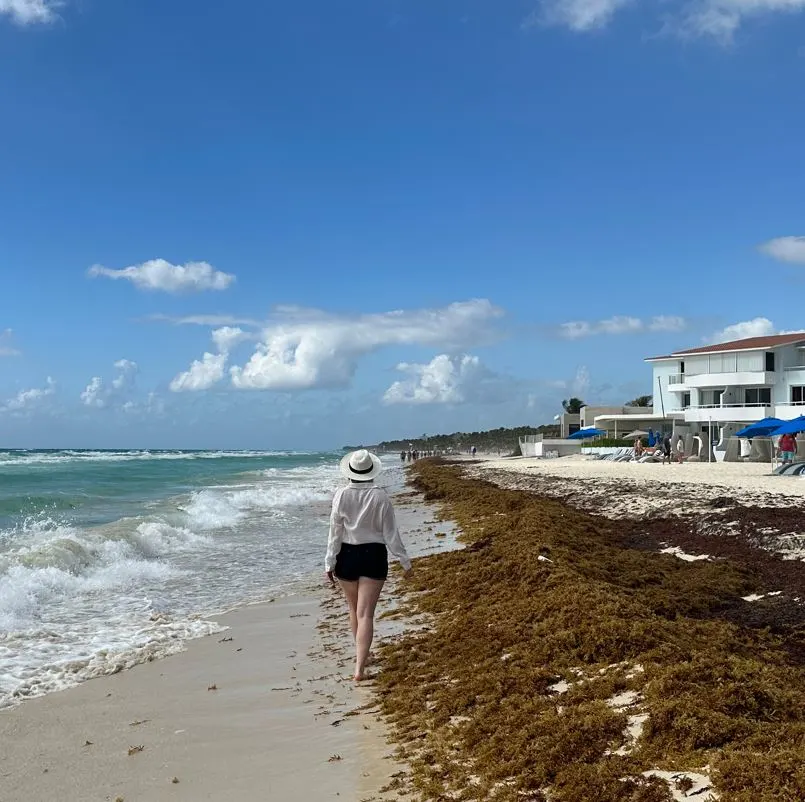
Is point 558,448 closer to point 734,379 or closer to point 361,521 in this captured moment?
point 734,379

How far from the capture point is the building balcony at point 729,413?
49438 mm

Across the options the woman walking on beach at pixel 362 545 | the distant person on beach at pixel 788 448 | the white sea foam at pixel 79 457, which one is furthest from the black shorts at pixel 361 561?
the white sea foam at pixel 79 457

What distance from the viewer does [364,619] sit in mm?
6023

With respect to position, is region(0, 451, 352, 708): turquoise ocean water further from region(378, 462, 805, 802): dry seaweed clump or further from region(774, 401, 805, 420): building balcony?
region(774, 401, 805, 420): building balcony

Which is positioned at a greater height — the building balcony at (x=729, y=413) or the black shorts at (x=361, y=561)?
the building balcony at (x=729, y=413)

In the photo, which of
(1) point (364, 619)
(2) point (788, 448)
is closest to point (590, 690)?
(1) point (364, 619)

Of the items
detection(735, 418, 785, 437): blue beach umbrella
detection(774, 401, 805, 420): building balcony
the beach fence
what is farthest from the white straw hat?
the beach fence

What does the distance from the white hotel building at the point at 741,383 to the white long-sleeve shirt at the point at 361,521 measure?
45.4 meters

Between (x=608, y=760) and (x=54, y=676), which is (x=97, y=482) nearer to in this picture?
→ (x=54, y=676)

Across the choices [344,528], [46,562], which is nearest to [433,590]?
[344,528]

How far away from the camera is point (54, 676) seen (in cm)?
666

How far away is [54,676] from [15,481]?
36772 millimetres

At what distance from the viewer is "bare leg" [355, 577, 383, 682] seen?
597cm

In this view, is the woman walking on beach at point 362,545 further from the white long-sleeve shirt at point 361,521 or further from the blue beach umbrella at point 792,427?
the blue beach umbrella at point 792,427
